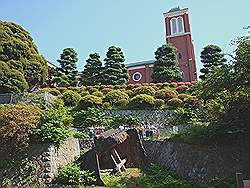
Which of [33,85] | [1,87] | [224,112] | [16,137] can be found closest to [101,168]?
[16,137]

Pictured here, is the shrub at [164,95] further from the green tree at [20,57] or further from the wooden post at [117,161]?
the wooden post at [117,161]

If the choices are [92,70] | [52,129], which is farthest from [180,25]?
[52,129]

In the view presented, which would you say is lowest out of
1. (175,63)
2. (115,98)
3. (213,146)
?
(213,146)

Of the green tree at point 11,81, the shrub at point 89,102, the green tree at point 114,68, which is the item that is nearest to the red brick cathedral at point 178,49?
the green tree at point 114,68

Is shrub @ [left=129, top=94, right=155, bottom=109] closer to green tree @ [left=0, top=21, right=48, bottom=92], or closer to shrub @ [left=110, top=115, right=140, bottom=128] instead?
shrub @ [left=110, top=115, right=140, bottom=128]

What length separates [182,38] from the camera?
4747cm

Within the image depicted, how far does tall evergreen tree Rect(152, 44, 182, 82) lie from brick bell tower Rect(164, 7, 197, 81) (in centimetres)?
695

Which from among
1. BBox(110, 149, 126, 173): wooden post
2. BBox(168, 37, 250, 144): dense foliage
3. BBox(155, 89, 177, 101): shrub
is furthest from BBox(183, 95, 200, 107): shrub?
BBox(110, 149, 126, 173): wooden post

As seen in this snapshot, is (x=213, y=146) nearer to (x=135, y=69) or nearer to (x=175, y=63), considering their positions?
(x=175, y=63)

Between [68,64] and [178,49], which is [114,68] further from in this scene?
[178,49]

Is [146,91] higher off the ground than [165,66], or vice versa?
[165,66]

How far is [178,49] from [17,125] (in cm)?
3869

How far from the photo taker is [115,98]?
71.5ft

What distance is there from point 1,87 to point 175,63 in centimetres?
2188
